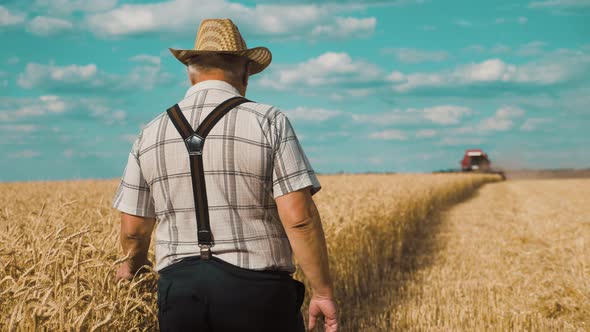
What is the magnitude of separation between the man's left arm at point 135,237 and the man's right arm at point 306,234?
0.74 metres

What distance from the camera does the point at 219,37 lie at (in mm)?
2561

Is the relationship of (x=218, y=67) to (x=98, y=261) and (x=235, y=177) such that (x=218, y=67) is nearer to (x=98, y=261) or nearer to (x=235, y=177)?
(x=235, y=177)

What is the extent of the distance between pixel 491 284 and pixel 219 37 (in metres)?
6.03

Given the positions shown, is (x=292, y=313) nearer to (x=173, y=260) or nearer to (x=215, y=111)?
(x=173, y=260)

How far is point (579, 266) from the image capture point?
7867 mm

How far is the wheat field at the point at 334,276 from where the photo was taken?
2.53 meters

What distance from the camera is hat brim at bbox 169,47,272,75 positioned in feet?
8.34

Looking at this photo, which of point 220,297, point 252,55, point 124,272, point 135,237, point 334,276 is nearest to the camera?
point 220,297

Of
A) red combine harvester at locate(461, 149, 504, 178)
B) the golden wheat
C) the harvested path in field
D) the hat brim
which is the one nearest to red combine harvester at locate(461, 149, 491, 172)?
red combine harvester at locate(461, 149, 504, 178)

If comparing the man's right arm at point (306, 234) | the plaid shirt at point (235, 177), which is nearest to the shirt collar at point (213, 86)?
the plaid shirt at point (235, 177)

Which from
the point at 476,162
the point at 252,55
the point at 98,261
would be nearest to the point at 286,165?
the point at 252,55

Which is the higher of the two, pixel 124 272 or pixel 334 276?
pixel 124 272

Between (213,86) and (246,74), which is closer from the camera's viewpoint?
(213,86)

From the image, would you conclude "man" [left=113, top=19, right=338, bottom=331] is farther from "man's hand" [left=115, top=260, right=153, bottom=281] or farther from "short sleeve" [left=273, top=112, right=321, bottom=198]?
"man's hand" [left=115, top=260, right=153, bottom=281]
